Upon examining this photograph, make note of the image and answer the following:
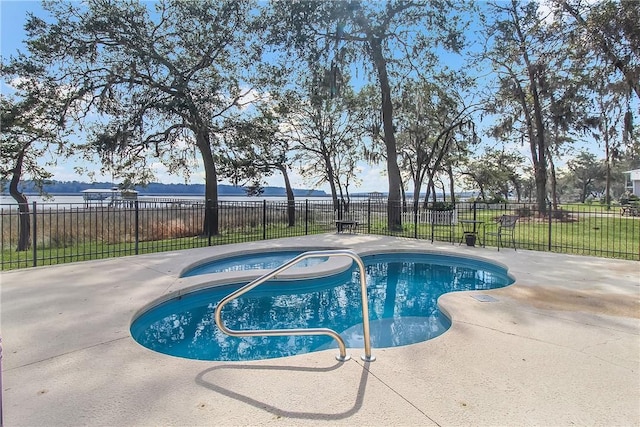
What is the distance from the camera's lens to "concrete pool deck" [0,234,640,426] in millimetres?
2031

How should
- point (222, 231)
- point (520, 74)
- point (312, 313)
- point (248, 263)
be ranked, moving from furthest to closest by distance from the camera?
1. point (520, 74)
2. point (222, 231)
3. point (248, 263)
4. point (312, 313)

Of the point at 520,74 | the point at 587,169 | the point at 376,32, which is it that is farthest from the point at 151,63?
the point at 587,169

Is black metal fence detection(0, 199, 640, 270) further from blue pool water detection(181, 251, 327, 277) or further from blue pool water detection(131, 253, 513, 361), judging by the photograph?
blue pool water detection(131, 253, 513, 361)

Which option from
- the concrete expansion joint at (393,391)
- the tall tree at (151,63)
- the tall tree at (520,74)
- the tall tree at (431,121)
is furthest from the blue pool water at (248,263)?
the tall tree at (520,74)

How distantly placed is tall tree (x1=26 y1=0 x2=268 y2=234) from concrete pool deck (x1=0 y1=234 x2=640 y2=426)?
25.6 feet

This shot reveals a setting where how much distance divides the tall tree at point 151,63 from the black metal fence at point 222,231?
1.30 meters

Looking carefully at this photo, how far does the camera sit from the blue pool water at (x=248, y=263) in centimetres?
724

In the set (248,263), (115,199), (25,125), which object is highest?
(25,125)

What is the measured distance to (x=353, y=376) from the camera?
8.15 ft

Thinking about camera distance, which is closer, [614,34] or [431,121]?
[614,34]

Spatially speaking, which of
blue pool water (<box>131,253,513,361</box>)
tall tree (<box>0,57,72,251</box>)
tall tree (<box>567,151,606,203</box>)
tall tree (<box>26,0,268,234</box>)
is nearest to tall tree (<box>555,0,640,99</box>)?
blue pool water (<box>131,253,513,361</box>)

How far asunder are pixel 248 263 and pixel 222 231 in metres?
6.03

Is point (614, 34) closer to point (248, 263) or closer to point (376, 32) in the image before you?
point (376, 32)

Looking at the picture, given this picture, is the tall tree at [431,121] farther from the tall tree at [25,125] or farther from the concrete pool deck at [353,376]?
the tall tree at [25,125]
